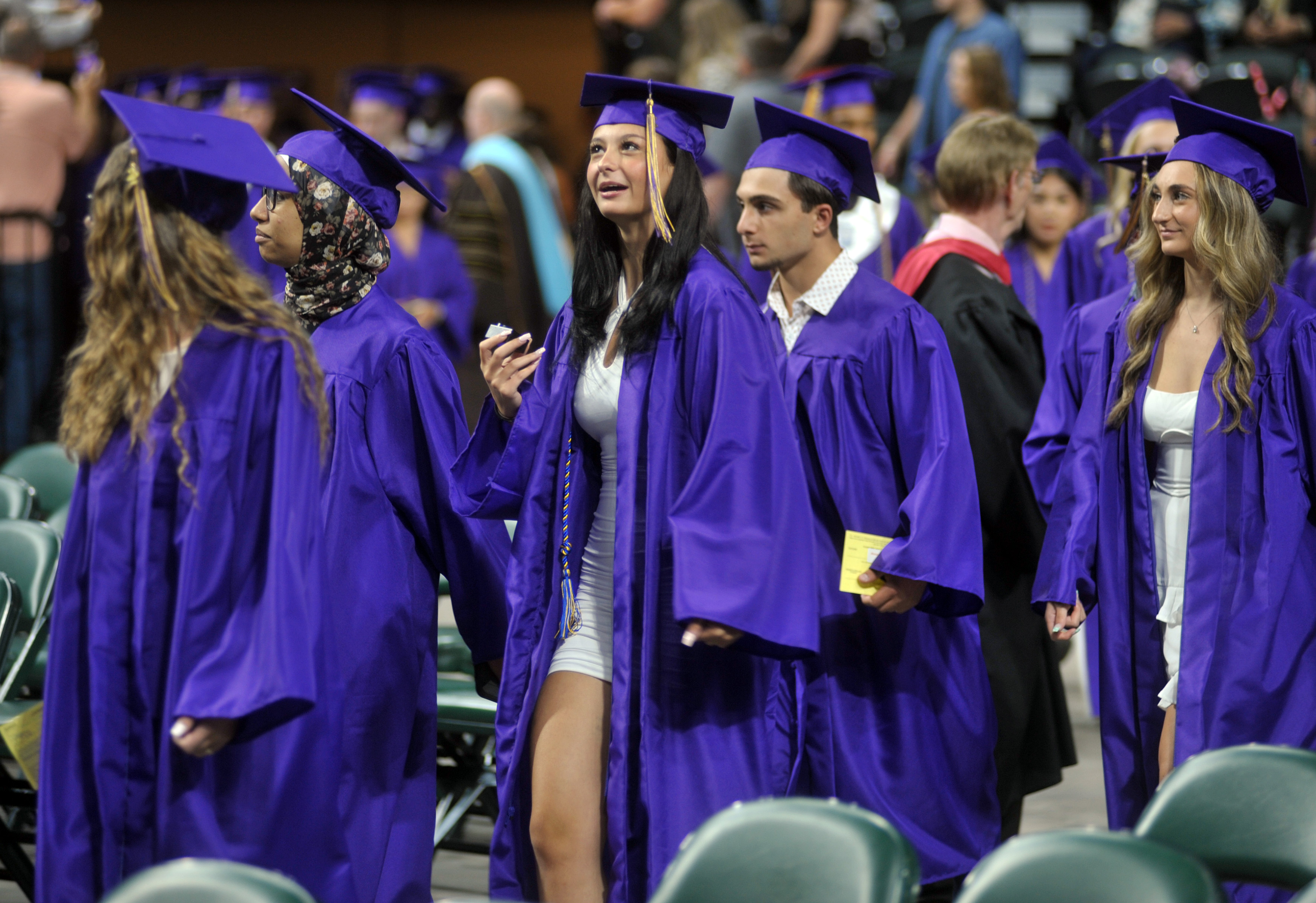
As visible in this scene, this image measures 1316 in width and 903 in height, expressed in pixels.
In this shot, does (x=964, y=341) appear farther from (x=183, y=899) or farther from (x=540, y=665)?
(x=183, y=899)

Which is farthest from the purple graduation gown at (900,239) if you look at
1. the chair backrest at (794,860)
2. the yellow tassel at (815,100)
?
the chair backrest at (794,860)

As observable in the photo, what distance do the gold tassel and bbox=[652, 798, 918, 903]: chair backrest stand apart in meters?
1.36

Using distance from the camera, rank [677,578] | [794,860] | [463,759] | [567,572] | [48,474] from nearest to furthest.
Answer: [794,860] < [677,578] < [567,572] < [463,759] < [48,474]

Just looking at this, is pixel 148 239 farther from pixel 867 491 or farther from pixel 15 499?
pixel 15 499

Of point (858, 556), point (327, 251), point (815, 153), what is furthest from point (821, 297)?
point (327, 251)

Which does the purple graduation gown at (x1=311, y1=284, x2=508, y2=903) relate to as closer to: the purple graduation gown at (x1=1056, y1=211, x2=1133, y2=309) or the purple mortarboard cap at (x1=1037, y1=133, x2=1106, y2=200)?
the purple graduation gown at (x1=1056, y1=211, x2=1133, y2=309)

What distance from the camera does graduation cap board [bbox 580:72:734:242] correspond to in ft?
11.0

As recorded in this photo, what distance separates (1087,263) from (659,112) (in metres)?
3.03

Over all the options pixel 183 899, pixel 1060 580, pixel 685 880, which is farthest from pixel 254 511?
pixel 1060 580

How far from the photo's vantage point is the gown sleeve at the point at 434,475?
351 centimetres

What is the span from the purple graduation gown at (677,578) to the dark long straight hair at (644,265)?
0.12 ft

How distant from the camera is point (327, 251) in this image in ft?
11.8

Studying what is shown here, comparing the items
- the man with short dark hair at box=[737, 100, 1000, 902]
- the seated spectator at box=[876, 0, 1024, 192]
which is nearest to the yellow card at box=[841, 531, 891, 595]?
the man with short dark hair at box=[737, 100, 1000, 902]

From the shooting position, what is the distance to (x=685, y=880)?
2.35 m
